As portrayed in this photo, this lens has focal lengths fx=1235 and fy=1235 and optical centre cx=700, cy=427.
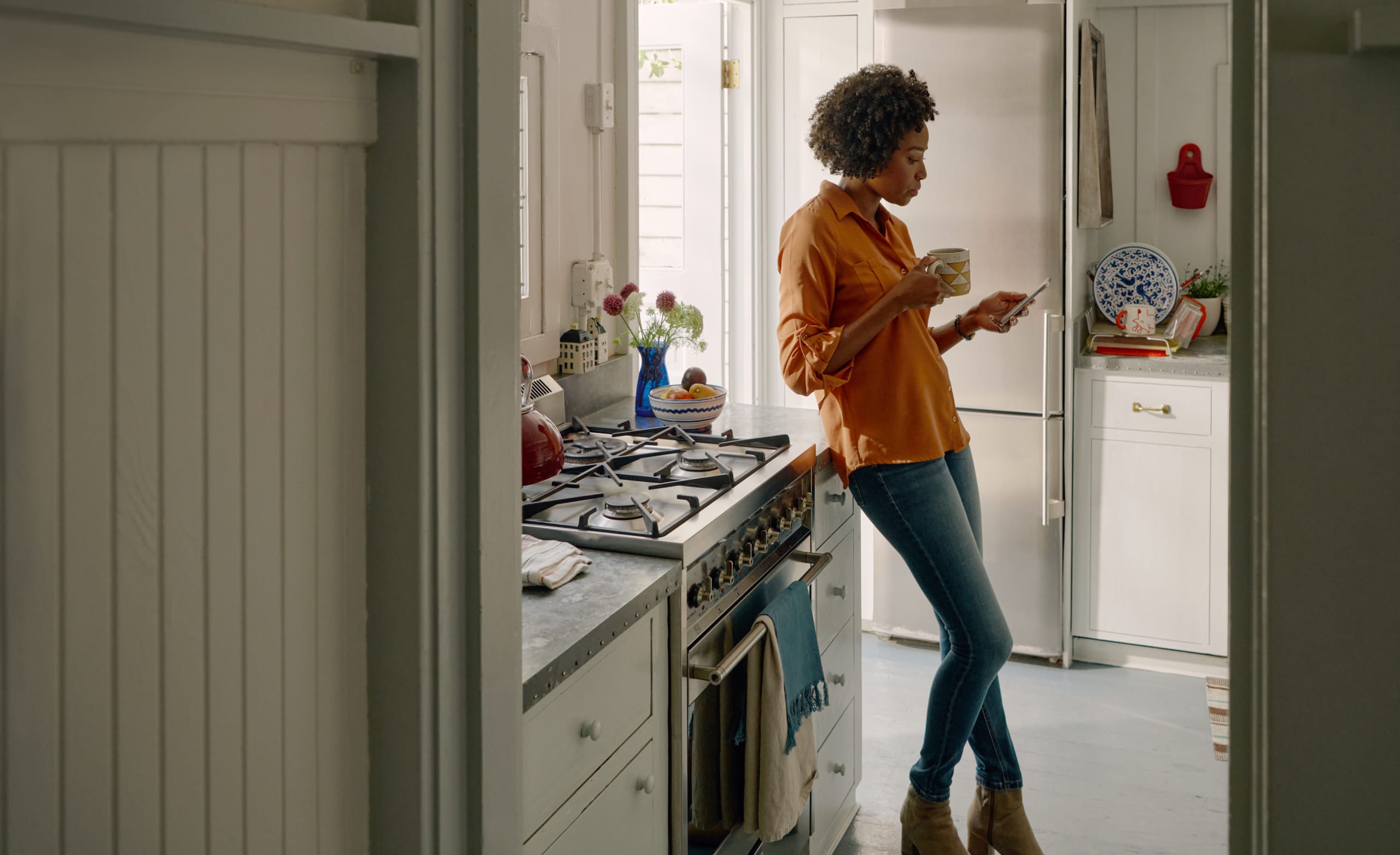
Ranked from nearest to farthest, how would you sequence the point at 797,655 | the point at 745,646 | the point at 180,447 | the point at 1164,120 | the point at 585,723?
the point at 180,447 → the point at 585,723 → the point at 745,646 → the point at 797,655 → the point at 1164,120

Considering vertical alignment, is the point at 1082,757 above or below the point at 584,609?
below

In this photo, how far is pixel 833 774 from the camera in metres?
2.75

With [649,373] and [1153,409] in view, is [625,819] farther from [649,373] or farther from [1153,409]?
[1153,409]

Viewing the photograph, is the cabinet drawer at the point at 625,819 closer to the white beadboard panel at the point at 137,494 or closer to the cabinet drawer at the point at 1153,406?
the white beadboard panel at the point at 137,494

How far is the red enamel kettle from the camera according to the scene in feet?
6.84

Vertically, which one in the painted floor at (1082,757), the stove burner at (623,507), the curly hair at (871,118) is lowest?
the painted floor at (1082,757)

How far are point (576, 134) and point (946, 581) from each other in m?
1.36

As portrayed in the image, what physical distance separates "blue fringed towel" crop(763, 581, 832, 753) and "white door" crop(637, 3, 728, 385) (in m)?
1.91

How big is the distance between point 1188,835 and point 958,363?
4.94 ft

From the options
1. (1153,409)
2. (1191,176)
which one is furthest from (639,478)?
(1191,176)

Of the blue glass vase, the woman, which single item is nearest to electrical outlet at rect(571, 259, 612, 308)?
the blue glass vase

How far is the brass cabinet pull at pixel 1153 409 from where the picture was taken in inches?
145

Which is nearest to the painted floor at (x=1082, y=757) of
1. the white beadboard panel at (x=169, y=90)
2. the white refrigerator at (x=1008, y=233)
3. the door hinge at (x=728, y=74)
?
the white refrigerator at (x=1008, y=233)

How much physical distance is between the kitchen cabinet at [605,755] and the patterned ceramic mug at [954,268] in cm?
91
